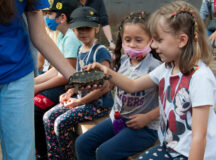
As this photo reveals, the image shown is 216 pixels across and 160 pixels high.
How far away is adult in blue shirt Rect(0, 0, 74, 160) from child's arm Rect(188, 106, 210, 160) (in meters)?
0.94

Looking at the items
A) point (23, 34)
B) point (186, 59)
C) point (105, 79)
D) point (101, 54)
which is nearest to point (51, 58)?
point (23, 34)

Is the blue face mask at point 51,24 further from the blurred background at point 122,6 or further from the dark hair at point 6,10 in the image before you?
the blurred background at point 122,6

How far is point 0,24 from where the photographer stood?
1533 millimetres

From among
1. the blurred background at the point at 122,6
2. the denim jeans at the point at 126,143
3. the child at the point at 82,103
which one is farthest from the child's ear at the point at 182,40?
the blurred background at the point at 122,6

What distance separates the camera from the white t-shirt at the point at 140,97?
6.97ft

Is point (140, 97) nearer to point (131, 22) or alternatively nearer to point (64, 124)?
point (131, 22)

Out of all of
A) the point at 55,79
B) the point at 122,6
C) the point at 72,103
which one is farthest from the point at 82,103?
the point at 122,6

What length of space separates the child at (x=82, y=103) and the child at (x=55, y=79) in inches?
8.8

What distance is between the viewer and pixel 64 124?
2.59 metres

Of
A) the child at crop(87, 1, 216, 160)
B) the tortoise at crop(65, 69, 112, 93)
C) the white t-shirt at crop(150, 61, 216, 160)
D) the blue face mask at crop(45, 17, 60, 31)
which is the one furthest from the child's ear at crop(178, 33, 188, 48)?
the blue face mask at crop(45, 17, 60, 31)

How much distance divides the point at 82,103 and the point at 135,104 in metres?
0.66

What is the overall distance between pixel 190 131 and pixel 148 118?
55 cm

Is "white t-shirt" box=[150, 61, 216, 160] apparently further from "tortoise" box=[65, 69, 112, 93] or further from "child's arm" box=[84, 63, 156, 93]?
"tortoise" box=[65, 69, 112, 93]

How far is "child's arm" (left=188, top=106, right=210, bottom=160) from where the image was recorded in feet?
4.69
